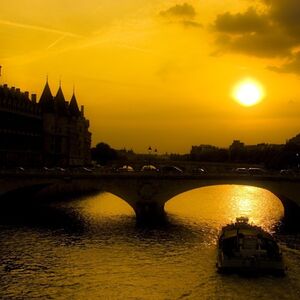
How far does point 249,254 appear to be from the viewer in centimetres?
4350

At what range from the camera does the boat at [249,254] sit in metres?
42.2

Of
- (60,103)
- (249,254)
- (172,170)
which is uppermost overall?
(60,103)

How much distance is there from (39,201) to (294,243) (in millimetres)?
40690

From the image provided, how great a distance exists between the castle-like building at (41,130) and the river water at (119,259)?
29024 millimetres

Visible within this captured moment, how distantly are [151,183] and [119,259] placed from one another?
936 inches

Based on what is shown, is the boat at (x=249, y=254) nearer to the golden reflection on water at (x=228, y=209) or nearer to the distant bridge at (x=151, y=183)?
the golden reflection on water at (x=228, y=209)

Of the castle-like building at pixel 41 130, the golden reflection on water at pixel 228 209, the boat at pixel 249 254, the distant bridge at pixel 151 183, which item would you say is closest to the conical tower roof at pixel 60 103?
the castle-like building at pixel 41 130

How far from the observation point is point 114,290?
1494 inches

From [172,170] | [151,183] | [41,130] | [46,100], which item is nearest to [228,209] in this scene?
[172,170]

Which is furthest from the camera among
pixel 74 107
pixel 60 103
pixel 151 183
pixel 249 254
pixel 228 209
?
pixel 74 107

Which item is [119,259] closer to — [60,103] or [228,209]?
[228,209]

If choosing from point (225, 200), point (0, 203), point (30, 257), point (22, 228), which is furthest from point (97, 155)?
point (30, 257)

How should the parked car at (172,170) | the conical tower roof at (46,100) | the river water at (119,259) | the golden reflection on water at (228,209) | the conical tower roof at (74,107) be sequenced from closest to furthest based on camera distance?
the river water at (119,259) < the golden reflection on water at (228,209) < the parked car at (172,170) < the conical tower roof at (46,100) < the conical tower roof at (74,107)

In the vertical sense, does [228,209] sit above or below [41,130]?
below
